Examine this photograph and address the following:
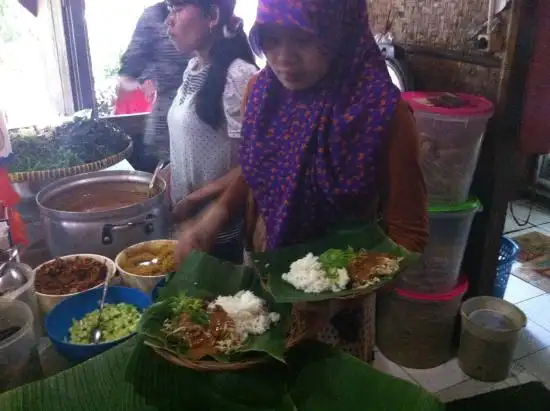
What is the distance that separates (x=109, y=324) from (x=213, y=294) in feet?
1.00

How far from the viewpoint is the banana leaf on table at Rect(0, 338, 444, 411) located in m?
0.91

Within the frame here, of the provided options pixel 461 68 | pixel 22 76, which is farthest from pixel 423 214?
pixel 22 76

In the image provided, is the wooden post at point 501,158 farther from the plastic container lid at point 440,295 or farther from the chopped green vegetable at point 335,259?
the chopped green vegetable at point 335,259

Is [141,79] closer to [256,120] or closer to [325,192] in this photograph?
[256,120]

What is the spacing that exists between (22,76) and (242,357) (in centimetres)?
269

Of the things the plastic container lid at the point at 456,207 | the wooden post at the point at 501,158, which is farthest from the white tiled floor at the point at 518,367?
the plastic container lid at the point at 456,207

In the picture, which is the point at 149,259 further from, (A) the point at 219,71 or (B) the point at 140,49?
(B) the point at 140,49

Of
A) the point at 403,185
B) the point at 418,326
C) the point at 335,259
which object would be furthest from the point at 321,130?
the point at 418,326

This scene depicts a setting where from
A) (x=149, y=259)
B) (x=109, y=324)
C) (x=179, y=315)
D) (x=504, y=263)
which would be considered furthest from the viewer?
(x=504, y=263)

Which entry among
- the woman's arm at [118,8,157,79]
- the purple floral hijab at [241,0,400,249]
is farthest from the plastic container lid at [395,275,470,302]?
the woman's arm at [118,8,157,79]

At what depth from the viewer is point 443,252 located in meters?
2.22

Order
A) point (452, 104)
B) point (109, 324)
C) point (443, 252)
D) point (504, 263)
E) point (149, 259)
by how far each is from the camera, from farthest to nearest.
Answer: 1. point (504, 263)
2. point (443, 252)
3. point (452, 104)
4. point (149, 259)
5. point (109, 324)

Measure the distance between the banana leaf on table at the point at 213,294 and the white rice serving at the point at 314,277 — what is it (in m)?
0.05

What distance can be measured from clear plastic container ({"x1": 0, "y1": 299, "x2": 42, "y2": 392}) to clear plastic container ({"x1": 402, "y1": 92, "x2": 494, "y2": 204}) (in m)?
1.53
